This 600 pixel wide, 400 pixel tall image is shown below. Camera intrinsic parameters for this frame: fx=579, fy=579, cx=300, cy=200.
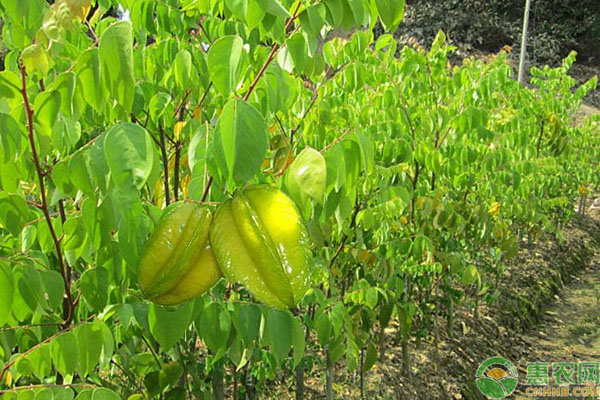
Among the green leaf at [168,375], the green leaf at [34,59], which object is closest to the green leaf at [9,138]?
the green leaf at [34,59]

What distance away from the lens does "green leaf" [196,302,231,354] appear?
1.29m

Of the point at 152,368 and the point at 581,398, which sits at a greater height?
the point at 152,368

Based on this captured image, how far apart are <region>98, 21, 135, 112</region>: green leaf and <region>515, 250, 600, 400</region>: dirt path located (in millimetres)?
4592

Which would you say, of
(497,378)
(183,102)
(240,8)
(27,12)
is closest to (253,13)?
(240,8)

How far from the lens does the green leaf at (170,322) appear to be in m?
1.12

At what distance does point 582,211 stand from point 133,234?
12.1 meters

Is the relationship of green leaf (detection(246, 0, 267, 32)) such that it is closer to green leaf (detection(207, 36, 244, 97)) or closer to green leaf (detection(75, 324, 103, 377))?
green leaf (detection(207, 36, 244, 97))

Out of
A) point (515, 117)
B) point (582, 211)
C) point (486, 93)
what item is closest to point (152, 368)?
point (486, 93)

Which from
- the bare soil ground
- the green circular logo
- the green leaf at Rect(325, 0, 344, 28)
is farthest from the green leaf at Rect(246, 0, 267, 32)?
the green circular logo

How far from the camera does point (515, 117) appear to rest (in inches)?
152

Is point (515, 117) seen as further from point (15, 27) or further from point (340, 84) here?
point (15, 27)

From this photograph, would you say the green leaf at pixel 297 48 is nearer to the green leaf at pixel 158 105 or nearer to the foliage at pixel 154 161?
the foliage at pixel 154 161

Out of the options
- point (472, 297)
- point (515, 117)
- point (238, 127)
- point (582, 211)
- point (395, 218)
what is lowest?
point (582, 211)

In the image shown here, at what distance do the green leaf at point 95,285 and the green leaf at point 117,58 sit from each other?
0.50m
